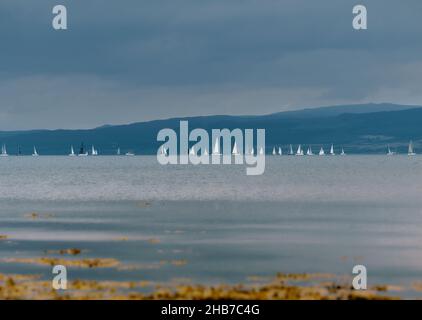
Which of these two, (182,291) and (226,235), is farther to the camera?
(226,235)

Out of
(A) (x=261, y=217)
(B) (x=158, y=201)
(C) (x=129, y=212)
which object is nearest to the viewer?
(A) (x=261, y=217)

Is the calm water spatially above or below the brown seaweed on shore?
above

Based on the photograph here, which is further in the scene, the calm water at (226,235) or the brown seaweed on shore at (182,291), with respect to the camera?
the calm water at (226,235)

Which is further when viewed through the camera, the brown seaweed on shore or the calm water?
the calm water

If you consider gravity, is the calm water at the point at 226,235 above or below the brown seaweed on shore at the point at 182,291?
above

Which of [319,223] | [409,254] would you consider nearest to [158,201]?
[319,223]

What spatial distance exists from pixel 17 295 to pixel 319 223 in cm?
3588

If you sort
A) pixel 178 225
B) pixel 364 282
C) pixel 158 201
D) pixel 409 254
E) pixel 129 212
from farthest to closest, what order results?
1. pixel 158 201
2. pixel 129 212
3. pixel 178 225
4. pixel 409 254
5. pixel 364 282

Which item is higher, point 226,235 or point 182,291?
point 226,235

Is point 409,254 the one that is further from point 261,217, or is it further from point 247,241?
point 261,217
